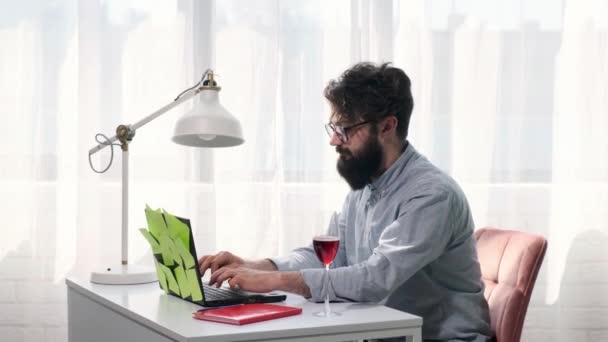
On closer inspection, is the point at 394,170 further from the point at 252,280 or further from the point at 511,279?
the point at 252,280

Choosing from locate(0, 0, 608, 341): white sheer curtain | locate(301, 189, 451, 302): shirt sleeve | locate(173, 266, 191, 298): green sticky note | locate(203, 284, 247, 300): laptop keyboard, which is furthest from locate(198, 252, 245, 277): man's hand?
locate(0, 0, 608, 341): white sheer curtain

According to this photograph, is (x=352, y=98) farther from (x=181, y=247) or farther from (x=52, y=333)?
(x=52, y=333)

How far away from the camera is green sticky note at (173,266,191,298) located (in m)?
1.74

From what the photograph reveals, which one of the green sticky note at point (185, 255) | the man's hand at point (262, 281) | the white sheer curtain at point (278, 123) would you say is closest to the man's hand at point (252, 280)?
the man's hand at point (262, 281)

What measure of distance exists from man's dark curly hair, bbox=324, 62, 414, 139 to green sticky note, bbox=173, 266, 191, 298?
0.66 m

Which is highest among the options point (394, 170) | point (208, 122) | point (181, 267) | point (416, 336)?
point (208, 122)

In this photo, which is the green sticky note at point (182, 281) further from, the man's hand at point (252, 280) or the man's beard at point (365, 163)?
the man's beard at point (365, 163)

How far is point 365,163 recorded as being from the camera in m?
2.11

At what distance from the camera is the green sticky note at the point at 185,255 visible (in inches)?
66.0

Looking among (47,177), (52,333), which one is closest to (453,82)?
(47,177)

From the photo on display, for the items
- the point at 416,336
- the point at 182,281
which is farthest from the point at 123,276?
the point at 416,336

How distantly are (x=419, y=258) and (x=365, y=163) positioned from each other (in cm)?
38

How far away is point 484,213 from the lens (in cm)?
320

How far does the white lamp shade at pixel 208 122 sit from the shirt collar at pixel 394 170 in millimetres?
396
